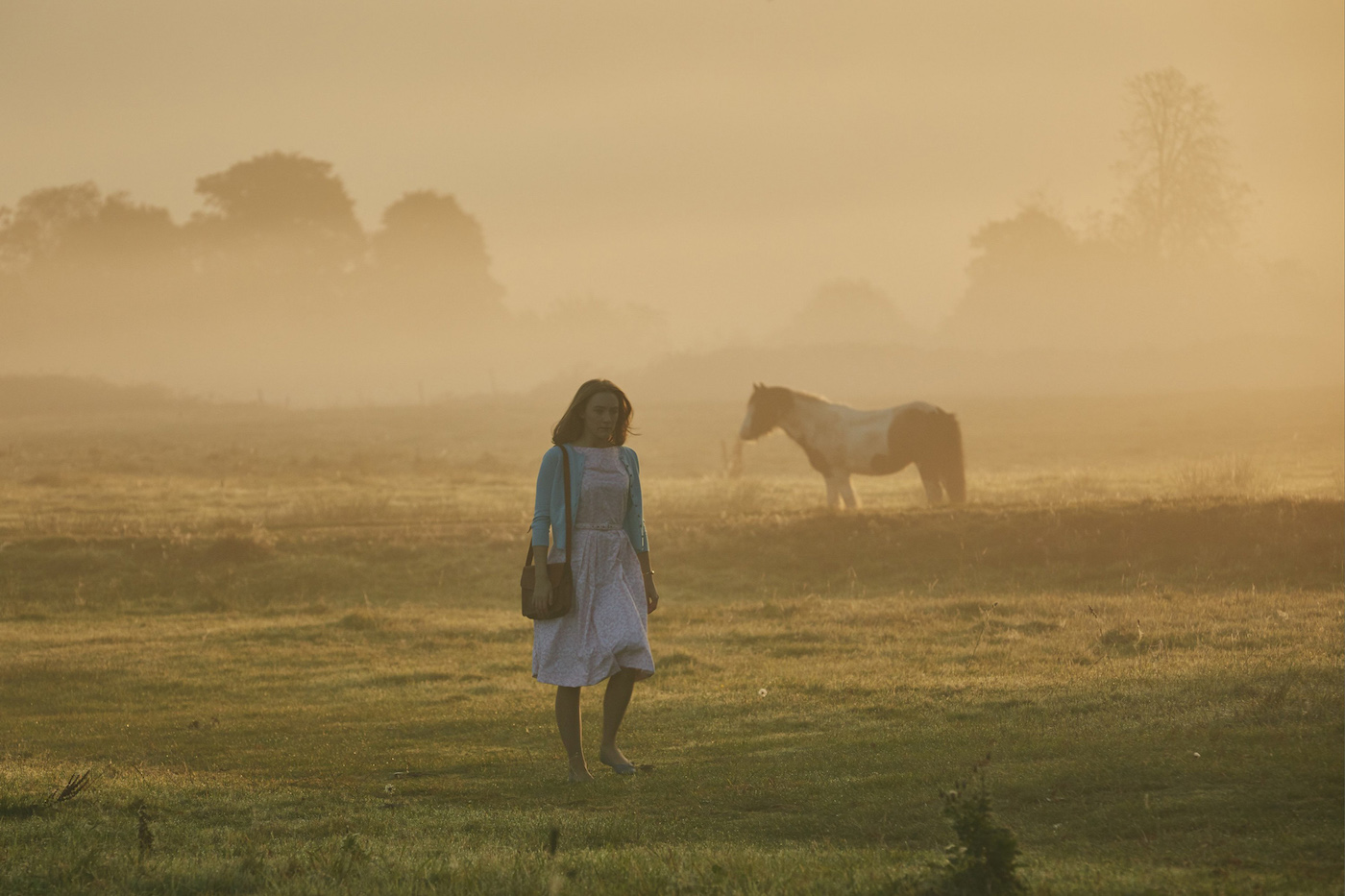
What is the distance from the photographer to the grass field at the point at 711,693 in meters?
5.54

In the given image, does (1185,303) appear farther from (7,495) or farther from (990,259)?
(7,495)

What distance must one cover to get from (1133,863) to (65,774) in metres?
6.50

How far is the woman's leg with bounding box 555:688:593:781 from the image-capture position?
7438 millimetres

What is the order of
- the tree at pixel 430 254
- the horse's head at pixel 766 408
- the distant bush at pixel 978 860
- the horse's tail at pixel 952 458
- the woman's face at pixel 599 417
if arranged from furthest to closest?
the tree at pixel 430 254 < the horse's head at pixel 766 408 < the horse's tail at pixel 952 458 < the woman's face at pixel 599 417 < the distant bush at pixel 978 860

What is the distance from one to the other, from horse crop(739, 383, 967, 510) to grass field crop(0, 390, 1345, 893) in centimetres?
96

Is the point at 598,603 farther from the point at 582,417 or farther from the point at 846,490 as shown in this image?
the point at 846,490

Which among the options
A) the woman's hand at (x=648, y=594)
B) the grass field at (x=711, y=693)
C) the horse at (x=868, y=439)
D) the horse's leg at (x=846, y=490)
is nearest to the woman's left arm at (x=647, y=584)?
the woman's hand at (x=648, y=594)

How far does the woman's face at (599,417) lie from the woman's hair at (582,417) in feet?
0.11

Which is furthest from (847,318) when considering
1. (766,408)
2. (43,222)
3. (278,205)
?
(766,408)

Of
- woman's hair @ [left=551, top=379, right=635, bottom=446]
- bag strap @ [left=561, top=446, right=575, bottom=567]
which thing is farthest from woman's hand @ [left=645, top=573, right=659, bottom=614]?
woman's hair @ [left=551, top=379, right=635, bottom=446]

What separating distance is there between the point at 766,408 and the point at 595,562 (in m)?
16.8

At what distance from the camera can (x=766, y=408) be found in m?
23.9

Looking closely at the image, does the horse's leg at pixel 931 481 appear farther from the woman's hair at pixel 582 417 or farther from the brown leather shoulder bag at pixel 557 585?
the brown leather shoulder bag at pixel 557 585

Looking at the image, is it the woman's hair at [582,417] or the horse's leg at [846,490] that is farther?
the horse's leg at [846,490]
